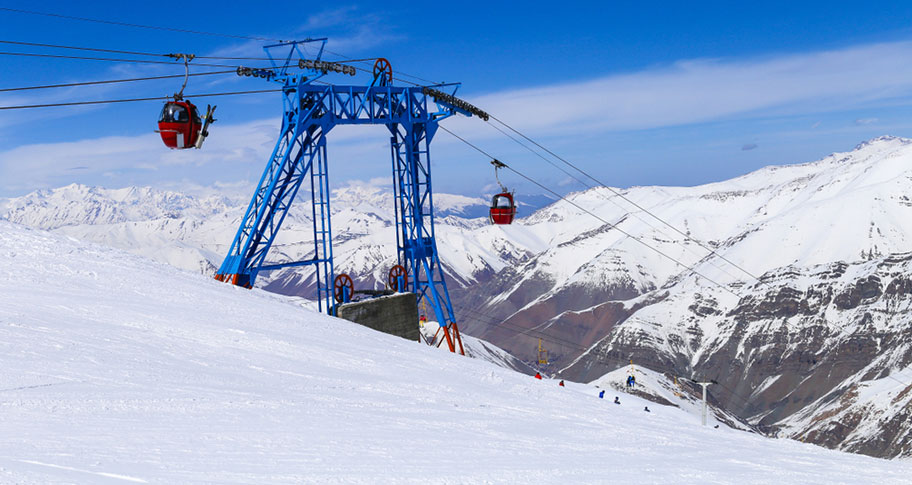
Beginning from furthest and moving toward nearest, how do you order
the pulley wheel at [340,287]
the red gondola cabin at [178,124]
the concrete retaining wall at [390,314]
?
the pulley wheel at [340,287], the concrete retaining wall at [390,314], the red gondola cabin at [178,124]

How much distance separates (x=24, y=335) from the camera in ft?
42.1

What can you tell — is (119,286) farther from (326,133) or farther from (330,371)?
(326,133)

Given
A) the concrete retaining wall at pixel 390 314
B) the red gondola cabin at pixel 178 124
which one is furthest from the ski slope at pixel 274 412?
the concrete retaining wall at pixel 390 314

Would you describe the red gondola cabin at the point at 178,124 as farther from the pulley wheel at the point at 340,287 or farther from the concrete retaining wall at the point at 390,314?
the pulley wheel at the point at 340,287

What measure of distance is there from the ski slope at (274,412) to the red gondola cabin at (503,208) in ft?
63.2

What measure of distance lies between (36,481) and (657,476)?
7.33 m

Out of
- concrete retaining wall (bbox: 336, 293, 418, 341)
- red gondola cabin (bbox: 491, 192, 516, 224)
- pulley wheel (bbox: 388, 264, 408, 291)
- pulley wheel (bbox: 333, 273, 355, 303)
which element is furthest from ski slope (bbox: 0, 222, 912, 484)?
red gondola cabin (bbox: 491, 192, 516, 224)

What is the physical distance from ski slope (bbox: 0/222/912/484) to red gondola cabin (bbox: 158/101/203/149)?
4.34 meters

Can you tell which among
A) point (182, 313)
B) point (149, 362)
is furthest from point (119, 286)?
point (149, 362)

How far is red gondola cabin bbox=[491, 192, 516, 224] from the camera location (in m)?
38.5

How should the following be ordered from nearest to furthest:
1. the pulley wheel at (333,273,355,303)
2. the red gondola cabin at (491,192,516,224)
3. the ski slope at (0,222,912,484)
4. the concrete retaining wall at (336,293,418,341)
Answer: the ski slope at (0,222,912,484) → the concrete retaining wall at (336,293,418,341) → the pulley wheel at (333,273,355,303) → the red gondola cabin at (491,192,516,224)

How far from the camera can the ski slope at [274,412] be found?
809cm

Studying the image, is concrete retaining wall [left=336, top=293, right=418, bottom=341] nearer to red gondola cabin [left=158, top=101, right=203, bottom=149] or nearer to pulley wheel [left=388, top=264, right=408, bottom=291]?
pulley wheel [left=388, top=264, right=408, bottom=291]

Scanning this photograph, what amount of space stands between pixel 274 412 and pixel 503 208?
95.1 feet
